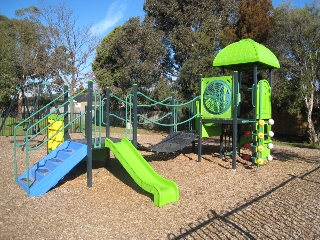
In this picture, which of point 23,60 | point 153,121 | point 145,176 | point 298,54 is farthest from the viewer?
point 23,60

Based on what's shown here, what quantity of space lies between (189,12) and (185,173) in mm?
16400

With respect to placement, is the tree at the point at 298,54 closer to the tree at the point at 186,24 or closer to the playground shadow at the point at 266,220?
the tree at the point at 186,24

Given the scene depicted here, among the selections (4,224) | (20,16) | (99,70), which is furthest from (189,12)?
(20,16)

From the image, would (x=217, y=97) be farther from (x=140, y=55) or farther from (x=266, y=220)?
(x=140, y=55)

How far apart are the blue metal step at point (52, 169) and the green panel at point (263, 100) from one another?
4.85 m

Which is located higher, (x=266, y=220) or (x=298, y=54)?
(x=298, y=54)

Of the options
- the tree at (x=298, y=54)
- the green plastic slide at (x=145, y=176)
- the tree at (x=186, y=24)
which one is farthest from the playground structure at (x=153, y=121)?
the tree at (x=186, y=24)

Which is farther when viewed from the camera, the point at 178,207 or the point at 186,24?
the point at 186,24

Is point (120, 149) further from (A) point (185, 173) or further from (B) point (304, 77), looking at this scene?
(B) point (304, 77)

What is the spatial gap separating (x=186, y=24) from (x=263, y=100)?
1457cm

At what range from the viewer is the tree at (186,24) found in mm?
19953

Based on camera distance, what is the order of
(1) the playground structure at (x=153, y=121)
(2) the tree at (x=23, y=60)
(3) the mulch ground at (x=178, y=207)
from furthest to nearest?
(2) the tree at (x=23, y=60) → (1) the playground structure at (x=153, y=121) → (3) the mulch ground at (x=178, y=207)

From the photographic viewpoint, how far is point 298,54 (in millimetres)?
15188

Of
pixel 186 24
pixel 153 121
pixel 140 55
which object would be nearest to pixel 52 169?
pixel 153 121
